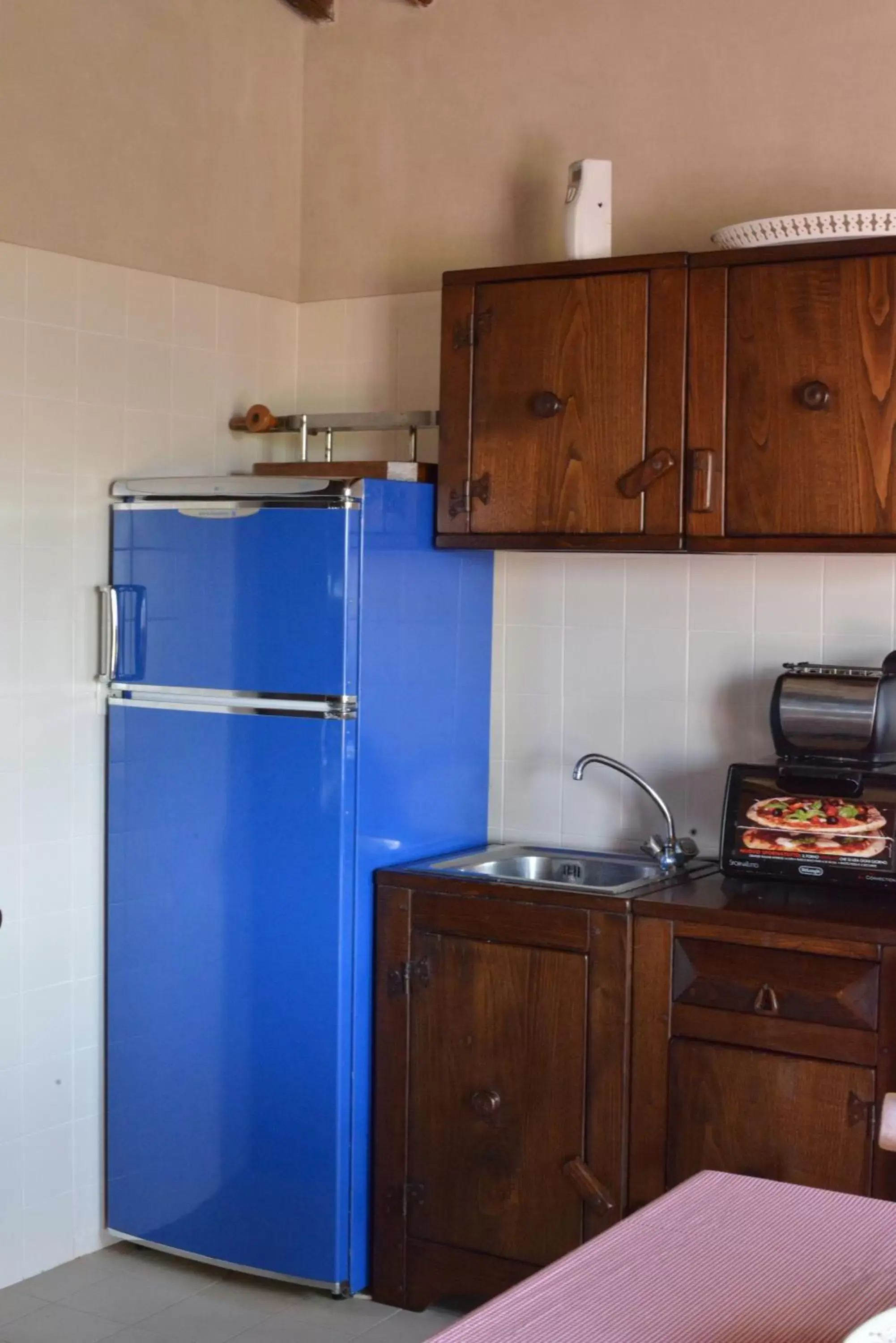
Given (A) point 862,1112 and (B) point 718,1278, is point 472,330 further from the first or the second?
(B) point 718,1278

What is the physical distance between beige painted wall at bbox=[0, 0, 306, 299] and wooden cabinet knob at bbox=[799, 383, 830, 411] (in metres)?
1.51

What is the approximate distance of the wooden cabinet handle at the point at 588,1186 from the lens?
2.88 m

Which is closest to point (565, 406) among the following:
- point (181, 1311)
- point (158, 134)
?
point (158, 134)

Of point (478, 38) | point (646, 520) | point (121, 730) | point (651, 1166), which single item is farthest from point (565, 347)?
point (651, 1166)

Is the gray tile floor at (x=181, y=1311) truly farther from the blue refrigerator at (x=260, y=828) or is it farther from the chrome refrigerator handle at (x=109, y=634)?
the chrome refrigerator handle at (x=109, y=634)

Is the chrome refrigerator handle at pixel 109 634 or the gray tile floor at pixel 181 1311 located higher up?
the chrome refrigerator handle at pixel 109 634

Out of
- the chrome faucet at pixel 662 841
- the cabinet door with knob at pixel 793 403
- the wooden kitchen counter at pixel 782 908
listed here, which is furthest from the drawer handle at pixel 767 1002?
the cabinet door with knob at pixel 793 403

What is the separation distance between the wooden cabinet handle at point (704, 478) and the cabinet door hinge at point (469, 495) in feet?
1.53

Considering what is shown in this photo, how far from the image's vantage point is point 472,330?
3230 millimetres

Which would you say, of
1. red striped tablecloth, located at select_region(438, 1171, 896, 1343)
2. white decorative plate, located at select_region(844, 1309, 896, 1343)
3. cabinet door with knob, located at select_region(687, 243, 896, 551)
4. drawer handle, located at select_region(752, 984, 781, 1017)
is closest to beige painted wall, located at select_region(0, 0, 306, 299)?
cabinet door with knob, located at select_region(687, 243, 896, 551)

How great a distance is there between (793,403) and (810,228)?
0.33 meters

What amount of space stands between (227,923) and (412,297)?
5.15ft

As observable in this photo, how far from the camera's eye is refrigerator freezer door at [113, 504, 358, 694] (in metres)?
3.07

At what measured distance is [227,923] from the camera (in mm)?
3215
